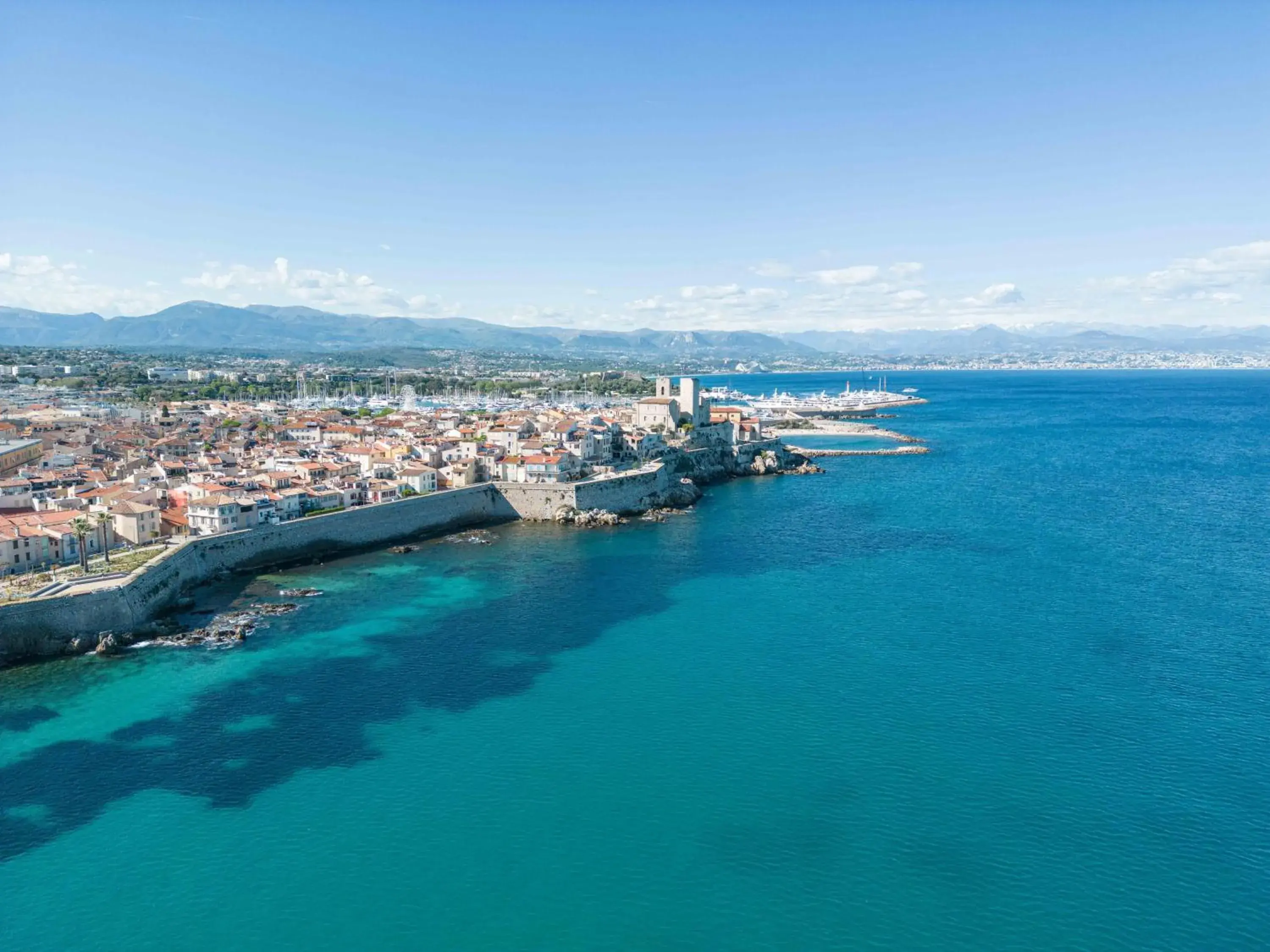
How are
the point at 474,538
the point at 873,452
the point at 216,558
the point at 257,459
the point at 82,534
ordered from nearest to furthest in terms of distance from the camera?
the point at 82,534 → the point at 216,558 → the point at 474,538 → the point at 257,459 → the point at 873,452

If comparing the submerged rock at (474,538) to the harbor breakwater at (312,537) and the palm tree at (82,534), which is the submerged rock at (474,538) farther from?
the palm tree at (82,534)


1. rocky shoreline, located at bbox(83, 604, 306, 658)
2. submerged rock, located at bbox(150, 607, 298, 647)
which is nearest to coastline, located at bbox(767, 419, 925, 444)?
submerged rock, located at bbox(150, 607, 298, 647)

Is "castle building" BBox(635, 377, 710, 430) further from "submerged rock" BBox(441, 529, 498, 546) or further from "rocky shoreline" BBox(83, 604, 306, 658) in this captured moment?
"rocky shoreline" BBox(83, 604, 306, 658)

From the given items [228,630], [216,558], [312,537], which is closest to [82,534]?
[216,558]

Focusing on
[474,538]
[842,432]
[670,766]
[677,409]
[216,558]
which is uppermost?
→ [677,409]

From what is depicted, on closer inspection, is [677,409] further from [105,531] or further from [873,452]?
[105,531]

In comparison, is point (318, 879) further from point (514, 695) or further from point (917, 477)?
point (917, 477)
